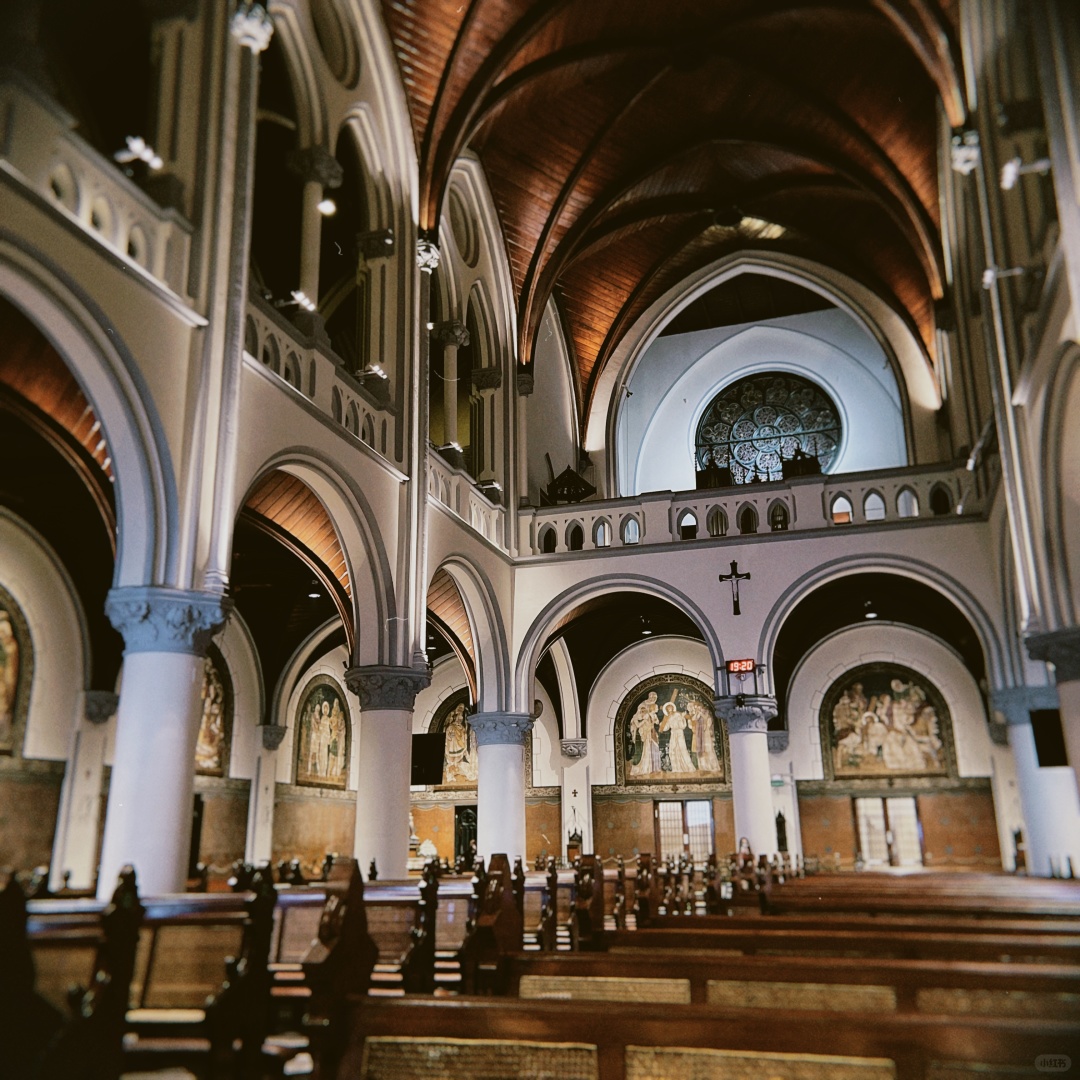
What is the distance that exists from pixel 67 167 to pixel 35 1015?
21.7ft

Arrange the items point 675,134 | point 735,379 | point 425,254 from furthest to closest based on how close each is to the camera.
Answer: point 735,379 → point 675,134 → point 425,254

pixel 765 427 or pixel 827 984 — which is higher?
pixel 765 427

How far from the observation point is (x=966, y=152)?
11.1m

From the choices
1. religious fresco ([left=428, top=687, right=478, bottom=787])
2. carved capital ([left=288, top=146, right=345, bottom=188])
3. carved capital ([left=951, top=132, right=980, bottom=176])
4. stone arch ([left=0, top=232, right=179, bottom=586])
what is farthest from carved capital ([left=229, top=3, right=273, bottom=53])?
religious fresco ([left=428, top=687, right=478, bottom=787])

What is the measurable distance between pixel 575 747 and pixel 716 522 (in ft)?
22.0

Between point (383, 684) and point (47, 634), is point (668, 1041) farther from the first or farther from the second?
point (47, 634)

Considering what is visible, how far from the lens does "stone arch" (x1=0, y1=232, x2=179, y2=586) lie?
23.9 feet

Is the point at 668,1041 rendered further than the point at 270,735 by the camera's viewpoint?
No

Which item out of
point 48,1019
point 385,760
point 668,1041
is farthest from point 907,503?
point 48,1019

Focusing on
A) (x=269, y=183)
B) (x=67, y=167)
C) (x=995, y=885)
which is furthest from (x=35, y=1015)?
(x=269, y=183)

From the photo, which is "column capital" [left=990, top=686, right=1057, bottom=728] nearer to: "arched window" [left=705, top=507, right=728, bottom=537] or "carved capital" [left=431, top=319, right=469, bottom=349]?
"arched window" [left=705, top=507, right=728, bottom=537]

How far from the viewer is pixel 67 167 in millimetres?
7398

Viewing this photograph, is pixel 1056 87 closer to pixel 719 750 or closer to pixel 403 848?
pixel 403 848

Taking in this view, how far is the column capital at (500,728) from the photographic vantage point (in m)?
15.7
